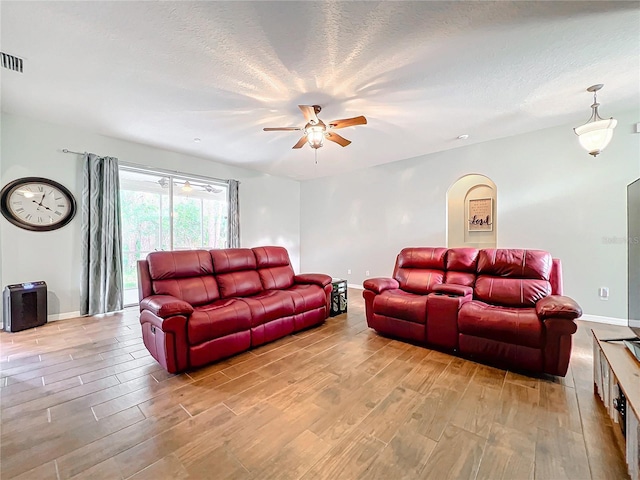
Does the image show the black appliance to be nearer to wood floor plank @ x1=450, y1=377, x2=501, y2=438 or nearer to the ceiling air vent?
the ceiling air vent

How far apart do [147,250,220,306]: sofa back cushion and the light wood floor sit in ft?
2.26

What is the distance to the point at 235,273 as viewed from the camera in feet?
11.0

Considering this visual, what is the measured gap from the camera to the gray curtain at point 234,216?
559cm

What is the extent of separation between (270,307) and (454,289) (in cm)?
203

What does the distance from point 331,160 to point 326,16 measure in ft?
11.5

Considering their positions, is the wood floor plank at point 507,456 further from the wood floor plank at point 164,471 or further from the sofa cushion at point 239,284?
the sofa cushion at point 239,284

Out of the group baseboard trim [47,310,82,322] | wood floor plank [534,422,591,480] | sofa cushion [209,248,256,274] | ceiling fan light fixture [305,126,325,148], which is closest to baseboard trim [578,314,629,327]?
wood floor plank [534,422,591,480]

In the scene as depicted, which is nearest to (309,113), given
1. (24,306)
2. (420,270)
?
(420,270)

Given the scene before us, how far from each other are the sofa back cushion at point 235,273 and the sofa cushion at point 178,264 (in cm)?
12

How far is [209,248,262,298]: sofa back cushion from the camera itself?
10.4ft

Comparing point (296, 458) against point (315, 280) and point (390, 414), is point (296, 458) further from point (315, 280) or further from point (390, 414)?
point (315, 280)

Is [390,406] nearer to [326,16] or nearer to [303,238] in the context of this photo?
[326,16]

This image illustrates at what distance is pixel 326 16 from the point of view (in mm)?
1832

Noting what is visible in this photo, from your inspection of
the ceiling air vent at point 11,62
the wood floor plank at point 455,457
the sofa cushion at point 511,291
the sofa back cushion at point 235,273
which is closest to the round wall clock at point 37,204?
the ceiling air vent at point 11,62
